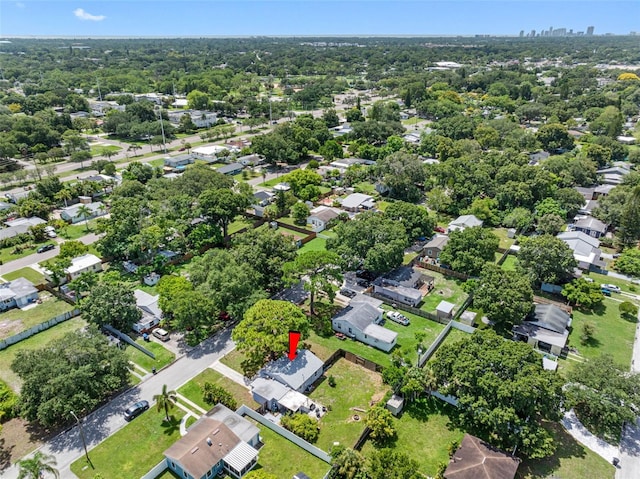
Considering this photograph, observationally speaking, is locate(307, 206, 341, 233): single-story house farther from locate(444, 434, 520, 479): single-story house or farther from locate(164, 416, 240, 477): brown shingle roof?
locate(444, 434, 520, 479): single-story house

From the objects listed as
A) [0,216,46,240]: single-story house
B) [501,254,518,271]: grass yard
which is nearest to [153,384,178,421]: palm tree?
[501,254,518,271]: grass yard

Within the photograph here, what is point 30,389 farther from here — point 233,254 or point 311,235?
point 311,235

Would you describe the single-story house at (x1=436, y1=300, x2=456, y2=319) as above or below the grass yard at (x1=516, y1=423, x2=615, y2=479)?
above

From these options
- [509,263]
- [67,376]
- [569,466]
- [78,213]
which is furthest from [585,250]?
[78,213]

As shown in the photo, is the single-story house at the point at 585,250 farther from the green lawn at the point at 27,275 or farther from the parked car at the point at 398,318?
the green lawn at the point at 27,275

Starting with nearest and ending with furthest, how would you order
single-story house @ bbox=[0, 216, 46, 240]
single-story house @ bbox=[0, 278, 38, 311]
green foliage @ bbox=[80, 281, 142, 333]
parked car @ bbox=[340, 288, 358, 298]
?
green foliage @ bbox=[80, 281, 142, 333] → single-story house @ bbox=[0, 278, 38, 311] → parked car @ bbox=[340, 288, 358, 298] → single-story house @ bbox=[0, 216, 46, 240]

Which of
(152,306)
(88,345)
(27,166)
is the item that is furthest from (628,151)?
(27,166)

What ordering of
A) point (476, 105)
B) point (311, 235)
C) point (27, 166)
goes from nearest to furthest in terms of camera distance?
point (311, 235)
point (27, 166)
point (476, 105)
